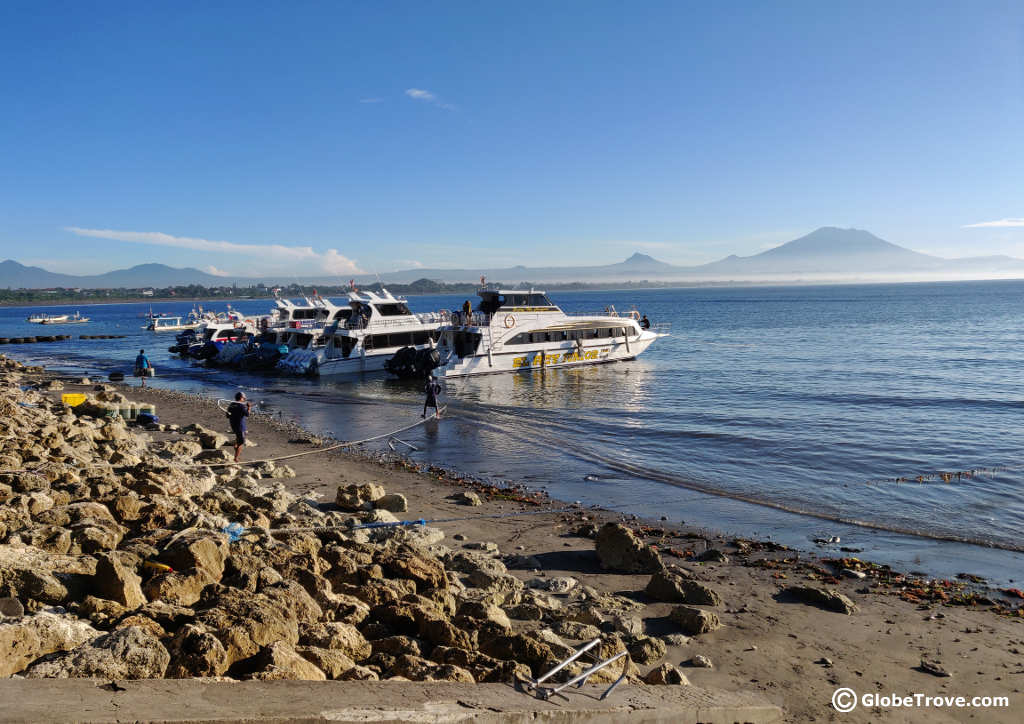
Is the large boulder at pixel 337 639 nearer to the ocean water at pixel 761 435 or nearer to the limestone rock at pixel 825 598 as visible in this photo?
the limestone rock at pixel 825 598

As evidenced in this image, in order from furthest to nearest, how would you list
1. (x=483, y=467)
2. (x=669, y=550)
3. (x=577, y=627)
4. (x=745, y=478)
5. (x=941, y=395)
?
(x=941, y=395) < (x=483, y=467) < (x=745, y=478) < (x=669, y=550) < (x=577, y=627)

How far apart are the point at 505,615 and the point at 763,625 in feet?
9.91

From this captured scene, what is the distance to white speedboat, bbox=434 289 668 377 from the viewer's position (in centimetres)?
3441

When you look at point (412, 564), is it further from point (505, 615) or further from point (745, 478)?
point (745, 478)

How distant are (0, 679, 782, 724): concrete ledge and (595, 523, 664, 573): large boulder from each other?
4314 mm

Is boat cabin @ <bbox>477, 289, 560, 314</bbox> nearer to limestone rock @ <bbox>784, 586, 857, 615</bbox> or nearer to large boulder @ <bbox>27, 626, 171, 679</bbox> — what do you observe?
limestone rock @ <bbox>784, 586, 857, 615</bbox>

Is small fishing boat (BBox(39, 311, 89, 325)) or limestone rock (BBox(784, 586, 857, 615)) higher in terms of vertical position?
small fishing boat (BBox(39, 311, 89, 325))

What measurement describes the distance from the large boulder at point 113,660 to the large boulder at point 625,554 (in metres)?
6.11

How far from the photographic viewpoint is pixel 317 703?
3902 millimetres

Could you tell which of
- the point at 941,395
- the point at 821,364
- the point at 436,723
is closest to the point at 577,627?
the point at 436,723

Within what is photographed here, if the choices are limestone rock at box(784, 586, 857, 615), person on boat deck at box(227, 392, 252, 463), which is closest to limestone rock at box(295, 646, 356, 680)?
limestone rock at box(784, 586, 857, 615)

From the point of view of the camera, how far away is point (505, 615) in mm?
6715

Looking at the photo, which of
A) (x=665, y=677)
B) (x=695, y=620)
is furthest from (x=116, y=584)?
(x=695, y=620)

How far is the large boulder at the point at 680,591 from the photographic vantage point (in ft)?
26.1
